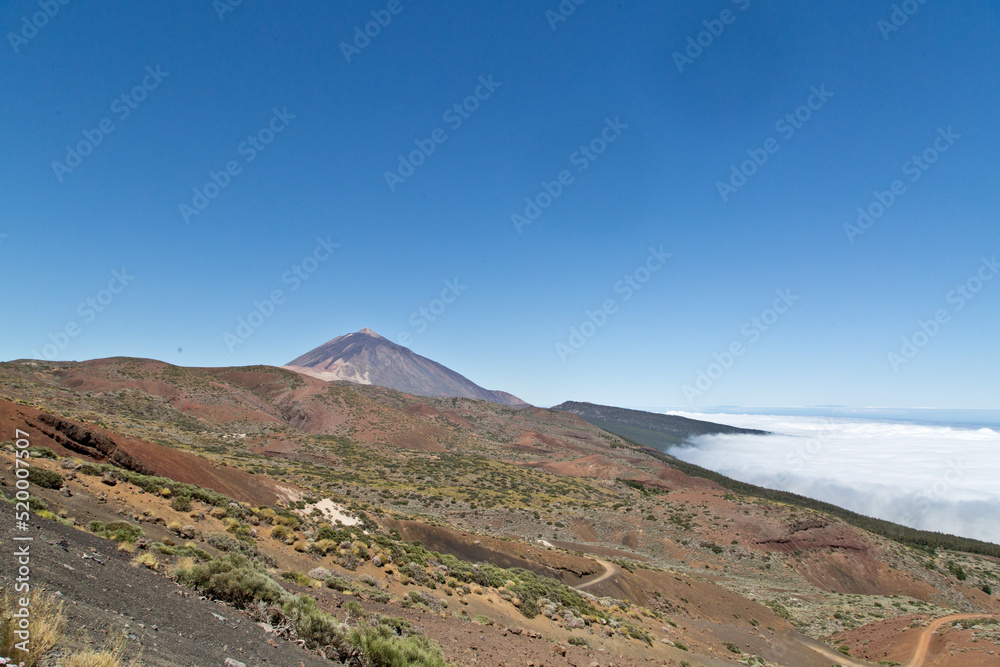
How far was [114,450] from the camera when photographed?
17172mm

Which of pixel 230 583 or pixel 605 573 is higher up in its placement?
pixel 230 583

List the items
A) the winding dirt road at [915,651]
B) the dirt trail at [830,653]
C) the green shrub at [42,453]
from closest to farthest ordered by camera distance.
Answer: the green shrub at [42,453], the winding dirt road at [915,651], the dirt trail at [830,653]

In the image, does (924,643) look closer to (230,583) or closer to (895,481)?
(230,583)

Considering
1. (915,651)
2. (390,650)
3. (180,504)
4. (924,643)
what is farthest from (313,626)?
(924,643)

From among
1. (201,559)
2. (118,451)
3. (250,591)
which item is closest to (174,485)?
(118,451)

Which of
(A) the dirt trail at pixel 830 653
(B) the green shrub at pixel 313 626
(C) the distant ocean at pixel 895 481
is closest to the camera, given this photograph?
(B) the green shrub at pixel 313 626

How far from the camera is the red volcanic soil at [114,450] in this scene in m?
16.3

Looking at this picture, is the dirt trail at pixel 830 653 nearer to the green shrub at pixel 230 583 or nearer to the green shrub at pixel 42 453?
the green shrub at pixel 230 583

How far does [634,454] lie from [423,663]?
131 meters

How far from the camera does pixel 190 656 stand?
5.54m

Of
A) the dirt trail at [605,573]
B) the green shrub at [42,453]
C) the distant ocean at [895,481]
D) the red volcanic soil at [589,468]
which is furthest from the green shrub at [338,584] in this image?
the distant ocean at [895,481]

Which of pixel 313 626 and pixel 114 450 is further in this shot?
pixel 114 450

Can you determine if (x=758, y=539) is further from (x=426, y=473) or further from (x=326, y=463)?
(x=326, y=463)

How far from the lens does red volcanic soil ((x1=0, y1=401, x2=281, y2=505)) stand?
16.3 metres
